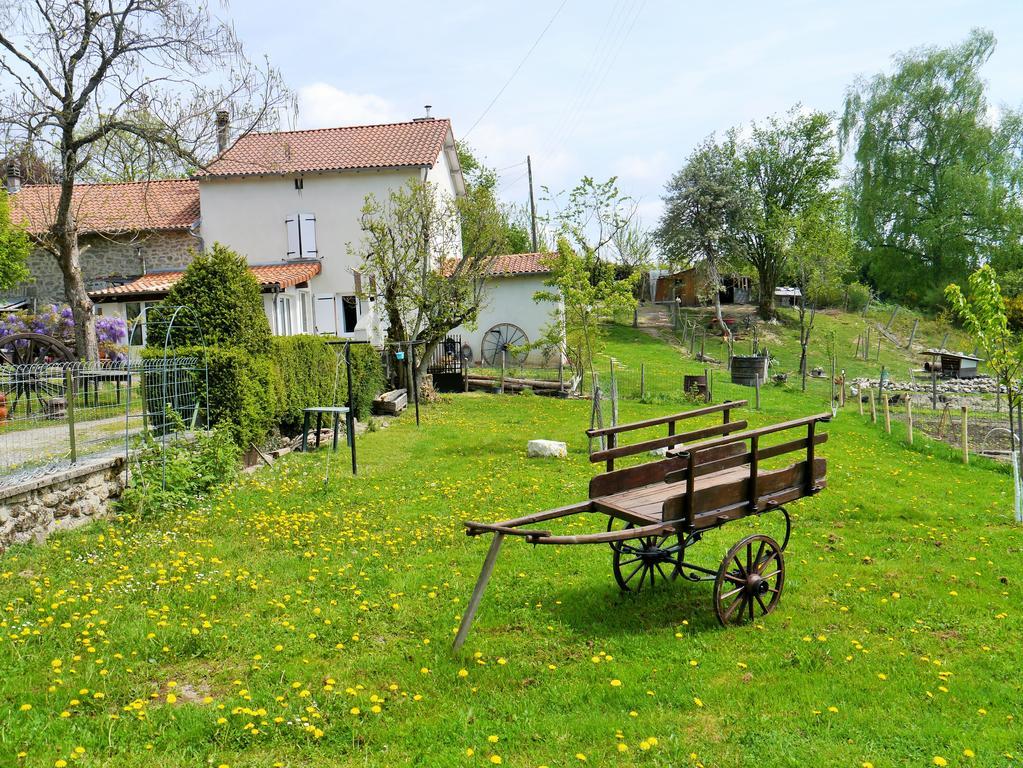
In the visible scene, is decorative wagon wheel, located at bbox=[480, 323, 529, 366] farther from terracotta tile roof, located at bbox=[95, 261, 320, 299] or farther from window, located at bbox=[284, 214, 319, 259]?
window, located at bbox=[284, 214, 319, 259]

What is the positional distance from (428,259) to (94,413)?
38.2ft

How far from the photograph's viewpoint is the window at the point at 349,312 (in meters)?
25.7

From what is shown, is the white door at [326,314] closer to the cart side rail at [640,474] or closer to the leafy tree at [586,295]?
the leafy tree at [586,295]

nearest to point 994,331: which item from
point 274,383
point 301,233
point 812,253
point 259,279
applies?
point 274,383

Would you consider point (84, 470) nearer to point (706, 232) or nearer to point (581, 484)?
point (581, 484)

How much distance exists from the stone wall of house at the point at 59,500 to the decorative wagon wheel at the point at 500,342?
18.4 metres

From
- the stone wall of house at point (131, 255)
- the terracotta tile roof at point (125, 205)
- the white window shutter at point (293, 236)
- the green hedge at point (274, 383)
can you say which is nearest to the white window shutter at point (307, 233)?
the white window shutter at point (293, 236)

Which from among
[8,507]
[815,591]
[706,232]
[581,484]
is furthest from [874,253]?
[8,507]

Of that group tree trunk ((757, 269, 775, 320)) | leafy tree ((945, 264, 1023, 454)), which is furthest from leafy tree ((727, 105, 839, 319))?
leafy tree ((945, 264, 1023, 454))

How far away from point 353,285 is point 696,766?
2361 centimetres

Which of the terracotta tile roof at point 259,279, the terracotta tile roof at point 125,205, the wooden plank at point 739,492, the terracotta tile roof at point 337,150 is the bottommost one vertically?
the wooden plank at point 739,492

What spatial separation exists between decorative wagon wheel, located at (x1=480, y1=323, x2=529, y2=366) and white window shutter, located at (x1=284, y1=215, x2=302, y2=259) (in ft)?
22.9

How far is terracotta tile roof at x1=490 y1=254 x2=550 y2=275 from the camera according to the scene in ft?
84.3

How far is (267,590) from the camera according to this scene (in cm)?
592
